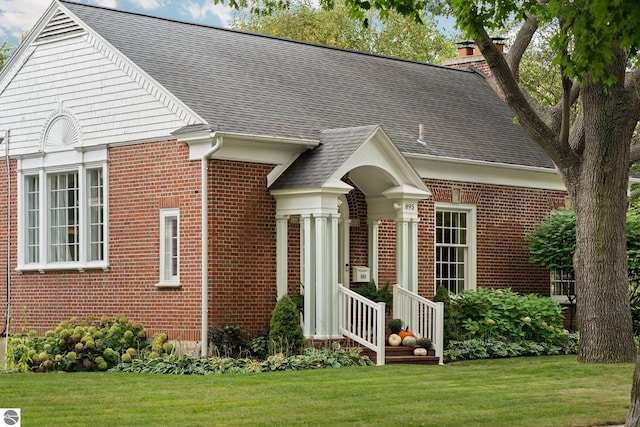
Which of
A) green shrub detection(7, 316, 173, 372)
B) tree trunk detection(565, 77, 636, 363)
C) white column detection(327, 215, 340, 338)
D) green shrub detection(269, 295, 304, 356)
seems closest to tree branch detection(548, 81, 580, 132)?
tree trunk detection(565, 77, 636, 363)

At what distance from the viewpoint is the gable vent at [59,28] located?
22.4 m

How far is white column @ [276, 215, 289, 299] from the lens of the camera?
20.7 meters

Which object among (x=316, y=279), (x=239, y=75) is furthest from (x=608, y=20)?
(x=239, y=75)

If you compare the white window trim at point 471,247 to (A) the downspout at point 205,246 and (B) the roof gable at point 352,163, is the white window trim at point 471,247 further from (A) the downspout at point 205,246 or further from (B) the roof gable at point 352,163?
(A) the downspout at point 205,246

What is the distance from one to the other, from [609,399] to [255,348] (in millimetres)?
6690

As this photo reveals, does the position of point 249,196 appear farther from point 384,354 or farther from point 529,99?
point 529,99

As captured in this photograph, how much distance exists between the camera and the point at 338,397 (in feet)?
48.4

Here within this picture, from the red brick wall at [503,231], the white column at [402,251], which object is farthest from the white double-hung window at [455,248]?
the white column at [402,251]

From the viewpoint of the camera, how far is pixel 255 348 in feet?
65.3

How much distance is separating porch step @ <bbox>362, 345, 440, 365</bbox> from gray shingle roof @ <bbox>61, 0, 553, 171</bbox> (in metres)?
3.94

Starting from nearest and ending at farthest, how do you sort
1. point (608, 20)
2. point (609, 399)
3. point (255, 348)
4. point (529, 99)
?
point (608, 20)
point (609, 399)
point (255, 348)
point (529, 99)

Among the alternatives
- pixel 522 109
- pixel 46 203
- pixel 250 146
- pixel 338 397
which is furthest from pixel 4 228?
pixel 338 397

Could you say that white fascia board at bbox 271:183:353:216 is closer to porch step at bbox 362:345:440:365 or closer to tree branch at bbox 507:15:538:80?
porch step at bbox 362:345:440:365

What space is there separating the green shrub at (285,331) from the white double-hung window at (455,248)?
19.7ft
